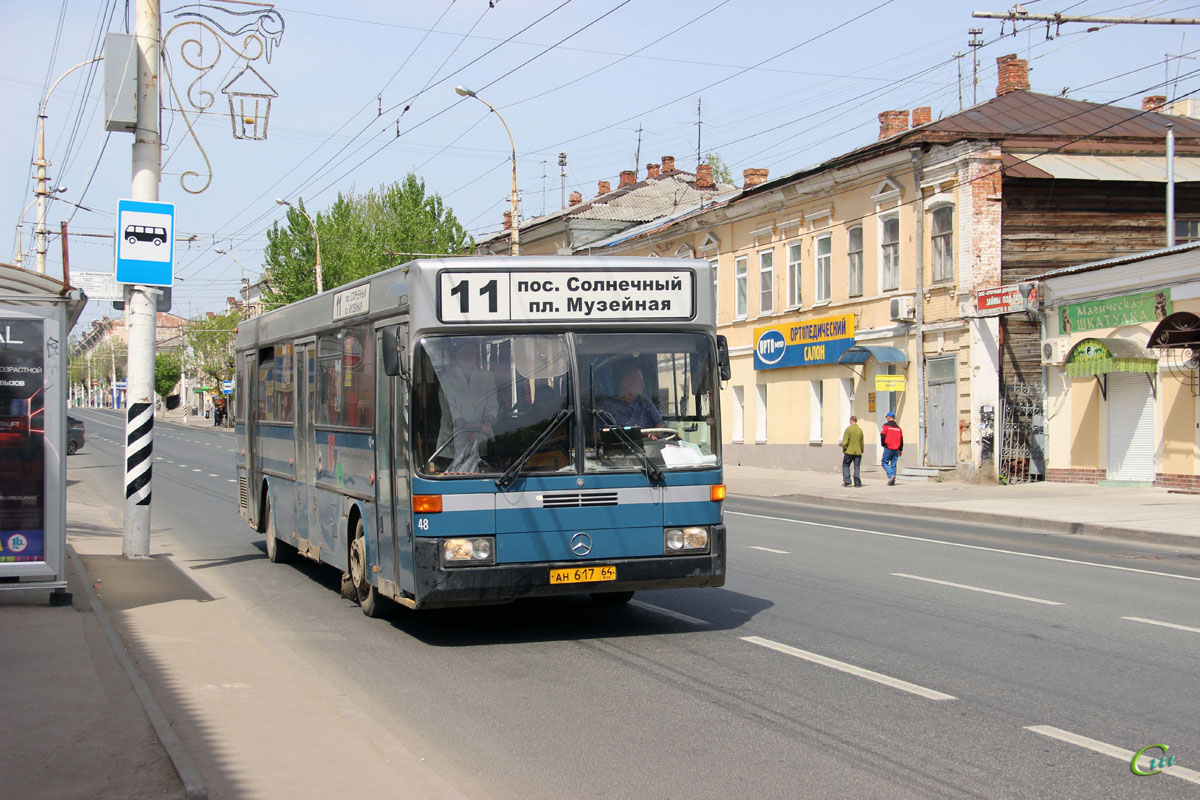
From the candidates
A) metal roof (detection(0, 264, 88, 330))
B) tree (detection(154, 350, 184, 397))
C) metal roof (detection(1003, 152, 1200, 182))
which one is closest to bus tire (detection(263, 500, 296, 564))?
metal roof (detection(0, 264, 88, 330))

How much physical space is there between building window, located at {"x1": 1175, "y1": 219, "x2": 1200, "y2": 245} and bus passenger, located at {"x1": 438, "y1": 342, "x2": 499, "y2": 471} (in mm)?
27135

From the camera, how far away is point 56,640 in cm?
871

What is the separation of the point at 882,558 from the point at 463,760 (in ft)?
30.8

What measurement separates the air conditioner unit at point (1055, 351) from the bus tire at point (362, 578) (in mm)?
20337

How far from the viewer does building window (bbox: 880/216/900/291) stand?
107ft

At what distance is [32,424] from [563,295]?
15.2 feet

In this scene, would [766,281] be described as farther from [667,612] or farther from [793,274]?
[667,612]

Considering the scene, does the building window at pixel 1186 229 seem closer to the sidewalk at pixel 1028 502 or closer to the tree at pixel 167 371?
the sidewalk at pixel 1028 502

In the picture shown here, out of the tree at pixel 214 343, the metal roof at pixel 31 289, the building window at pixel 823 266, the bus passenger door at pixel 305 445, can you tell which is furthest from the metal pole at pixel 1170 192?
the tree at pixel 214 343

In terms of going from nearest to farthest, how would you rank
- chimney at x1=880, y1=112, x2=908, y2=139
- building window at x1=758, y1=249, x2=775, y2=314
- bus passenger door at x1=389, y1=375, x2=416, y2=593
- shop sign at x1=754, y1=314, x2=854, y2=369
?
1. bus passenger door at x1=389, y1=375, x2=416, y2=593
2. shop sign at x1=754, y1=314, x2=854, y2=369
3. chimney at x1=880, y1=112, x2=908, y2=139
4. building window at x1=758, y1=249, x2=775, y2=314

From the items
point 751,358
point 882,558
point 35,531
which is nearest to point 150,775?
point 35,531

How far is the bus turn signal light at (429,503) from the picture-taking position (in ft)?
28.0

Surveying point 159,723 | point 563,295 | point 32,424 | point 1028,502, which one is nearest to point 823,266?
point 1028,502

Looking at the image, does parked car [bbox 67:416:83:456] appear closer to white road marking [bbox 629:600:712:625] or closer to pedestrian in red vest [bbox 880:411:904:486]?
pedestrian in red vest [bbox 880:411:904:486]
